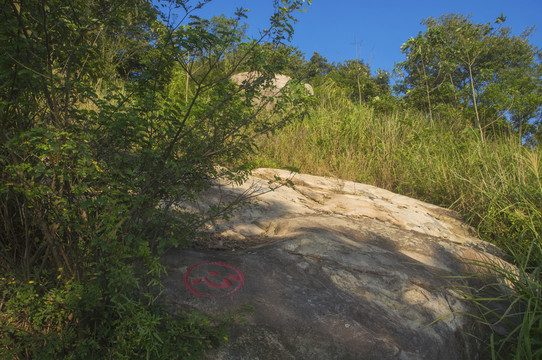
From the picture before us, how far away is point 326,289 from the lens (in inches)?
82.5

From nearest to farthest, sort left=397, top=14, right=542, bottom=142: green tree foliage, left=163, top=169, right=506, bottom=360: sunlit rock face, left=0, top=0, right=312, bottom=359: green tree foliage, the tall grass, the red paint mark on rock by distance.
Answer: left=0, top=0, right=312, bottom=359: green tree foliage → left=163, top=169, right=506, bottom=360: sunlit rock face → the red paint mark on rock → the tall grass → left=397, top=14, right=542, bottom=142: green tree foliage

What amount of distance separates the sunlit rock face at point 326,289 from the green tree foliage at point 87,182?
0.22 m

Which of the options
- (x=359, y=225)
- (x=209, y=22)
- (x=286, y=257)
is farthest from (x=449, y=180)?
(x=209, y=22)

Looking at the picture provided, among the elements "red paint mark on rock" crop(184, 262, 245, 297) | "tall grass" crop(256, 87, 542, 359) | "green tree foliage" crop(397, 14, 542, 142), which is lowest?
"red paint mark on rock" crop(184, 262, 245, 297)

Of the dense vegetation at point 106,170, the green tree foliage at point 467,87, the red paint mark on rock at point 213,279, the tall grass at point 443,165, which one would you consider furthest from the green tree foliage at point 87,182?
the green tree foliage at point 467,87

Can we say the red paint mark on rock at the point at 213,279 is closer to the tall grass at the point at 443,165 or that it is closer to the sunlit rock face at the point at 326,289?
the sunlit rock face at the point at 326,289

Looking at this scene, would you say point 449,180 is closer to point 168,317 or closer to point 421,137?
point 421,137

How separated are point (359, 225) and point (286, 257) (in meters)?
1.31

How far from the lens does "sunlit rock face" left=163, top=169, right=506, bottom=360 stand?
5.83 ft

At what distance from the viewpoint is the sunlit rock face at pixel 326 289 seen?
178cm

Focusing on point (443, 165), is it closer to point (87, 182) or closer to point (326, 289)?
point (326, 289)

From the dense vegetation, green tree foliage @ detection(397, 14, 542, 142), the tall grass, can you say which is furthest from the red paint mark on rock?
green tree foliage @ detection(397, 14, 542, 142)

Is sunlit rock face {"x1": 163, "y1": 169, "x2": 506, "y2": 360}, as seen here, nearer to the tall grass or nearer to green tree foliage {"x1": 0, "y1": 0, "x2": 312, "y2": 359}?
green tree foliage {"x1": 0, "y1": 0, "x2": 312, "y2": 359}

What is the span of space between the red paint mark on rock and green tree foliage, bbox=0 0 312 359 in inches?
7.2
